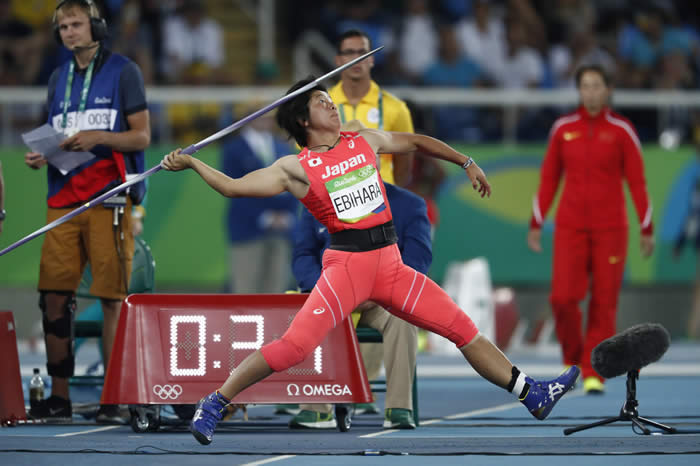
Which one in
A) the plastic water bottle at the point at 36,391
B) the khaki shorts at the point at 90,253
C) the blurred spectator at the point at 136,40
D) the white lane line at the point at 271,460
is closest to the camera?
the white lane line at the point at 271,460

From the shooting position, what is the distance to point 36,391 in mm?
8094

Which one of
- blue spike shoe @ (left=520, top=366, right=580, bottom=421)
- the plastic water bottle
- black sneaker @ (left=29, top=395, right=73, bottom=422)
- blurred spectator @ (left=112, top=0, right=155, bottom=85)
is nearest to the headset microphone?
the plastic water bottle

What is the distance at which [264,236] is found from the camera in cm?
1329

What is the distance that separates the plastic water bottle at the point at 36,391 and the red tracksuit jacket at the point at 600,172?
4.25 metres

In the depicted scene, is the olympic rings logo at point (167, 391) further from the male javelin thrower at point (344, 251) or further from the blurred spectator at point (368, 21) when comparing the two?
the blurred spectator at point (368, 21)

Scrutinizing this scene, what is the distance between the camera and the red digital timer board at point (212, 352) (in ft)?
23.5

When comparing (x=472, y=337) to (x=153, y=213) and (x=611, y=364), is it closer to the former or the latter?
(x=611, y=364)

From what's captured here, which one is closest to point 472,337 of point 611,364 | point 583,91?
point 611,364

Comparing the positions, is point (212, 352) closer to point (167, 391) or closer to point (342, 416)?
point (167, 391)

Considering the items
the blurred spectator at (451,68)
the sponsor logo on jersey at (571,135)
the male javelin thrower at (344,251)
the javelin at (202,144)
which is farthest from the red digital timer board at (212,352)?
the blurred spectator at (451,68)

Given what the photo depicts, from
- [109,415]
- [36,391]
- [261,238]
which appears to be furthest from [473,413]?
[261,238]

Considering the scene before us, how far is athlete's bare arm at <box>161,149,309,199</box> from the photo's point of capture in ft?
21.1

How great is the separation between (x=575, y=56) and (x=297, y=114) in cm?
1090

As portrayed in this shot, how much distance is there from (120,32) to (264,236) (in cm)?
386
